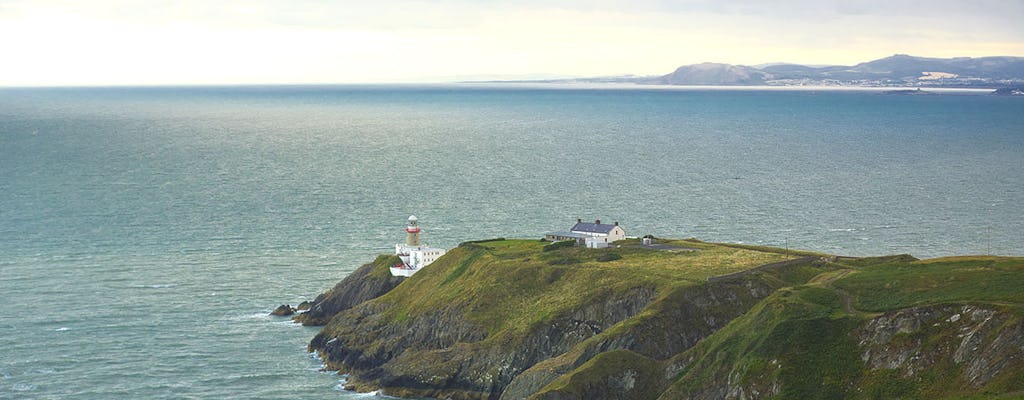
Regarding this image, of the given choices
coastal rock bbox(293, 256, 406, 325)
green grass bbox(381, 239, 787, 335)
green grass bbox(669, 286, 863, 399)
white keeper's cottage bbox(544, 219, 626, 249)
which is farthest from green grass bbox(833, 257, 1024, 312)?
coastal rock bbox(293, 256, 406, 325)

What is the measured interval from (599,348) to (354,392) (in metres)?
19.8

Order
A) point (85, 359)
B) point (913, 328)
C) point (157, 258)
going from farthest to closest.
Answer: point (157, 258) < point (85, 359) < point (913, 328)

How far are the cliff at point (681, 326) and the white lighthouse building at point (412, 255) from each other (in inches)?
110

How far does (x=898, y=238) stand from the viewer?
154m

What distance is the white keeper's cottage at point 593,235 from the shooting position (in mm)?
124688

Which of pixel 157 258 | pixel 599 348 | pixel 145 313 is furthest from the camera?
pixel 157 258

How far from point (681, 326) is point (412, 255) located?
40.3 metres

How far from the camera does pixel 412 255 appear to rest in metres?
128

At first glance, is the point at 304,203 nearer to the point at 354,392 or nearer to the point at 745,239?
the point at 745,239

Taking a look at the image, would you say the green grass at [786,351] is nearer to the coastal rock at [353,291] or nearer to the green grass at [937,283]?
the green grass at [937,283]

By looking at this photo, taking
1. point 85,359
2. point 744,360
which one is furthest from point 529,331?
point 85,359

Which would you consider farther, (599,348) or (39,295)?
(39,295)

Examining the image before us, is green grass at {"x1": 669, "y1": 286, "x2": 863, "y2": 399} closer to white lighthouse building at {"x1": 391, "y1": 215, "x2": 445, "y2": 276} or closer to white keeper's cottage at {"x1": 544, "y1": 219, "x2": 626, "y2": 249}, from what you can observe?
white keeper's cottage at {"x1": 544, "y1": 219, "x2": 626, "y2": 249}

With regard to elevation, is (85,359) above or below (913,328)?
below
